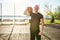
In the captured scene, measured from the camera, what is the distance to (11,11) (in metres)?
2.47

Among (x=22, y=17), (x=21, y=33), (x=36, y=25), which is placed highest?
(x=22, y=17)

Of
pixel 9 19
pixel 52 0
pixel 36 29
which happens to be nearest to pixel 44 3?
pixel 52 0

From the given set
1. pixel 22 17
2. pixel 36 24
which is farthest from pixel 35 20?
pixel 22 17

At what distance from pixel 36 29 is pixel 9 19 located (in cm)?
43

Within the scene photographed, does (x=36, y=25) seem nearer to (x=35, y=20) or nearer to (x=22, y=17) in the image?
(x=35, y=20)

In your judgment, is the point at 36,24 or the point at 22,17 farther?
the point at 22,17

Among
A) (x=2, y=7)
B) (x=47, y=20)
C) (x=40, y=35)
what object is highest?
(x=2, y=7)

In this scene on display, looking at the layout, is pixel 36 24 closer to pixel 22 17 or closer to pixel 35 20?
pixel 35 20

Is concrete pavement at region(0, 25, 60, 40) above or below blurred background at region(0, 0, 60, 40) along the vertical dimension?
below

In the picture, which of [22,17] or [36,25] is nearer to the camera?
[36,25]

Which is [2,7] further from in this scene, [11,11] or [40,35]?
[40,35]

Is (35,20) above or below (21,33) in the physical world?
above

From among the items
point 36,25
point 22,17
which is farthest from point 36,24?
point 22,17

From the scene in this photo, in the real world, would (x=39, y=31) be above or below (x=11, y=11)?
below
